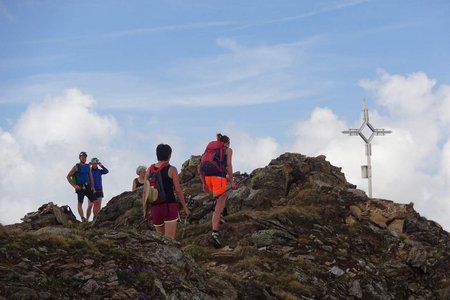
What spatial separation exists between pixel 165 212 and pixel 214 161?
3.37 meters

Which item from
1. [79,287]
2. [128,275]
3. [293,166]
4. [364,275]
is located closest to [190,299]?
[128,275]

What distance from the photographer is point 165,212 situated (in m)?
12.9

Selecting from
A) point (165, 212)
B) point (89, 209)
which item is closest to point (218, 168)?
point (165, 212)

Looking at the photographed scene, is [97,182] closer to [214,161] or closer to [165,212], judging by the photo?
[214,161]

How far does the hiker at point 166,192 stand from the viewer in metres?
12.7

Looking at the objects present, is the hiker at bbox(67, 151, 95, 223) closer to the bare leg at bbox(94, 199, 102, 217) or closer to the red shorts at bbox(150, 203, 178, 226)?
the bare leg at bbox(94, 199, 102, 217)

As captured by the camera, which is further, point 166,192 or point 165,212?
point 165,212

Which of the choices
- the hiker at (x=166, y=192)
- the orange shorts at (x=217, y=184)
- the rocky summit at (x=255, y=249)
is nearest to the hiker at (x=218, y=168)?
the orange shorts at (x=217, y=184)

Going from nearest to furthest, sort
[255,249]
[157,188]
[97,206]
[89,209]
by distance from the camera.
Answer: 1. [157,188]
2. [255,249]
3. [97,206]
4. [89,209]

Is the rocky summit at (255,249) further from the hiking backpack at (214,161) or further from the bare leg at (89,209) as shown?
the hiking backpack at (214,161)

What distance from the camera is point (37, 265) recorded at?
10109mm

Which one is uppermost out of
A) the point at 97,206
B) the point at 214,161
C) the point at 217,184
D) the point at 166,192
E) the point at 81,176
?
the point at 81,176

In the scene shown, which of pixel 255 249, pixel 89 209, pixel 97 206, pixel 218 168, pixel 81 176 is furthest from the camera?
pixel 89 209

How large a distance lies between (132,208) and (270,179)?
5916mm
